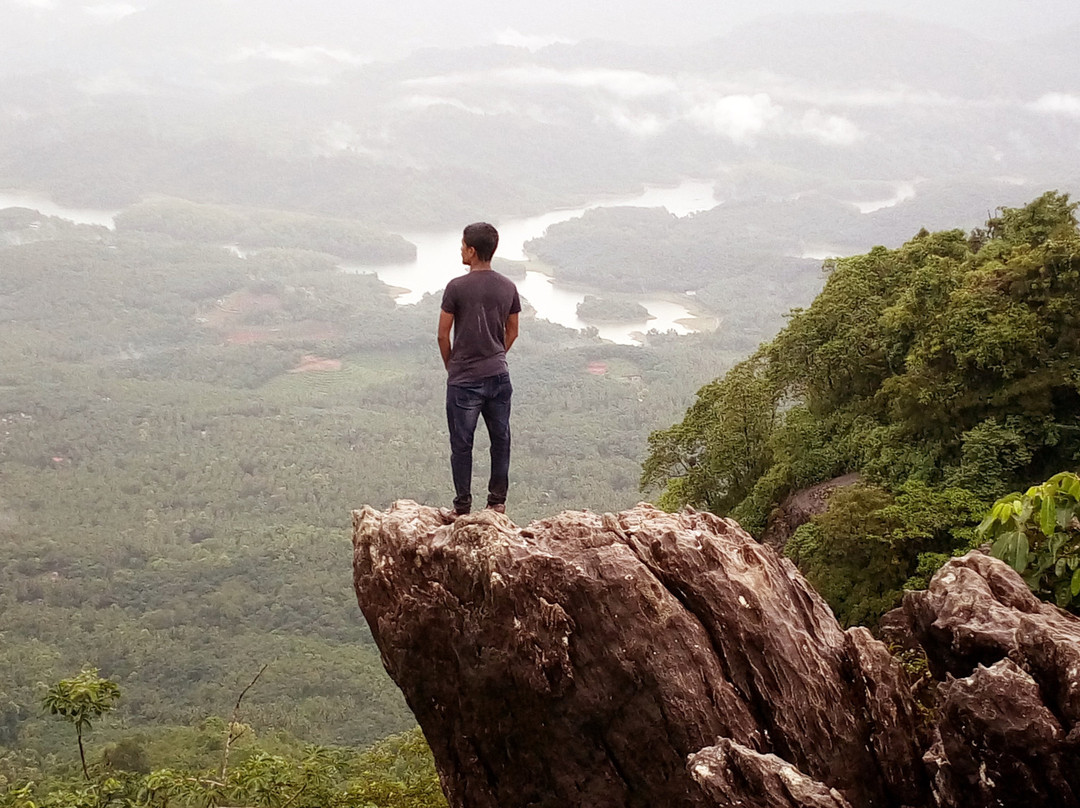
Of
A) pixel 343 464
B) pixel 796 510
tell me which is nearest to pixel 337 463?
pixel 343 464

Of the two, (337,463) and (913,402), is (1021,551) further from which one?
(337,463)

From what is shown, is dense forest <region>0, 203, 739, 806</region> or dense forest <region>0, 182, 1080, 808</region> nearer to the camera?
dense forest <region>0, 182, 1080, 808</region>

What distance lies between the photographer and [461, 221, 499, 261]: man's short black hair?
32.7 feet

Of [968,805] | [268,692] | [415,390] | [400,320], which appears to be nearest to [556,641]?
[968,805]

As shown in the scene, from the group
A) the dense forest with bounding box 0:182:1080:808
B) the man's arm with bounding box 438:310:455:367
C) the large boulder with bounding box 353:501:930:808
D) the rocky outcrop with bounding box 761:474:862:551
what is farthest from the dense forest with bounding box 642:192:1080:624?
the man's arm with bounding box 438:310:455:367

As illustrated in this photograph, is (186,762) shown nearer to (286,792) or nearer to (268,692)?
(268,692)

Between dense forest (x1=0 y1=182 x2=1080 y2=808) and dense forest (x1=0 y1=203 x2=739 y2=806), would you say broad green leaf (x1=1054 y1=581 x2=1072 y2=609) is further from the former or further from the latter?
dense forest (x1=0 y1=203 x2=739 y2=806)

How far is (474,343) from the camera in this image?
1021 cm

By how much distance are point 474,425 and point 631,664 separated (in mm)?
3235

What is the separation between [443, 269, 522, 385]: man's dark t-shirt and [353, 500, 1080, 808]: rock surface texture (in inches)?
65.4

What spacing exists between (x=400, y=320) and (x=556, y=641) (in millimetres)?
181684

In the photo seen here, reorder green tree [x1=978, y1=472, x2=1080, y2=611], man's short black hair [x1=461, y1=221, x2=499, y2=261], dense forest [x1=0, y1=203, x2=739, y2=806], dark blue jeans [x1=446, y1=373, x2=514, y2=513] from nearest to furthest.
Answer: green tree [x1=978, y1=472, x2=1080, y2=611] < man's short black hair [x1=461, y1=221, x2=499, y2=261] < dark blue jeans [x1=446, y1=373, x2=514, y2=513] < dense forest [x1=0, y1=203, x2=739, y2=806]

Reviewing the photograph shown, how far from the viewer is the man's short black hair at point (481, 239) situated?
998 centimetres

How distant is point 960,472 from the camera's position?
24.1 m
